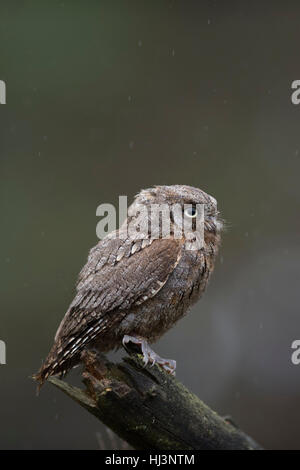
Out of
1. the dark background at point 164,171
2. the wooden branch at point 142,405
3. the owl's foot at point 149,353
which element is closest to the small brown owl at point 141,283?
the owl's foot at point 149,353

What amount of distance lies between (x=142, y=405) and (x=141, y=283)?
1.66ft

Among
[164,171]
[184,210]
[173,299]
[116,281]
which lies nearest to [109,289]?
[116,281]

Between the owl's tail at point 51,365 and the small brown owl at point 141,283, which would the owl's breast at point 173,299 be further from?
the owl's tail at point 51,365

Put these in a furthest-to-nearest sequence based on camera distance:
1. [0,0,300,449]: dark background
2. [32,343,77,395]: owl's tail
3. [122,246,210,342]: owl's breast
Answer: [0,0,300,449]: dark background, [122,246,210,342]: owl's breast, [32,343,77,395]: owl's tail

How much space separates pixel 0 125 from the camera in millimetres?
6180

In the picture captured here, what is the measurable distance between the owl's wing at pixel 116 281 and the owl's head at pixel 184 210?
0.08 metres

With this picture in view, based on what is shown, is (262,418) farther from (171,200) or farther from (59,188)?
(171,200)

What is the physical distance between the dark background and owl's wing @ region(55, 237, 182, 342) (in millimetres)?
2939

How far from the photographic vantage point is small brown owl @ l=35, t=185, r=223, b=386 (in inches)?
96.3

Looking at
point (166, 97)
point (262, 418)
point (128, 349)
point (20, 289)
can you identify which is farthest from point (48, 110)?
point (128, 349)

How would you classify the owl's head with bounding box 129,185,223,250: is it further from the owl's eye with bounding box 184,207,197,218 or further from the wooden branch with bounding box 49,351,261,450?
the wooden branch with bounding box 49,351,261,450

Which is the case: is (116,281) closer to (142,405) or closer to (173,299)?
(173,299)

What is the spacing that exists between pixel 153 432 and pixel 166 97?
4.62m

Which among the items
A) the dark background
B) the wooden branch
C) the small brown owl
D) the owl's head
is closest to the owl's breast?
the small brown owl
